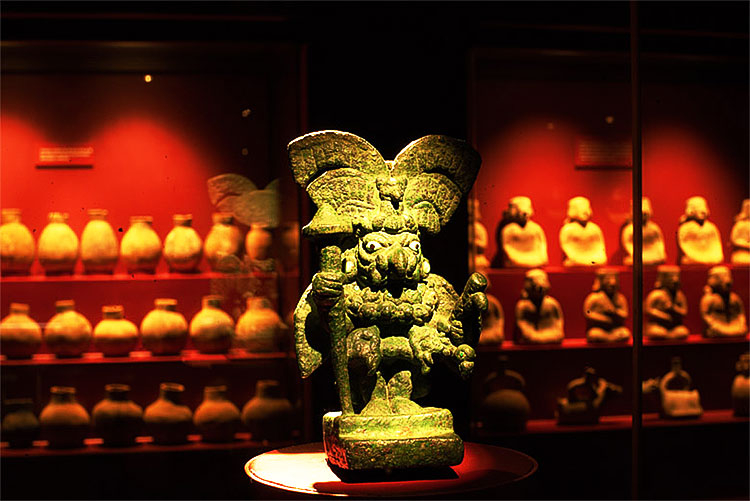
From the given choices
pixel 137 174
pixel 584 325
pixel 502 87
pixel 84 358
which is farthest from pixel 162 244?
pixel 584 325

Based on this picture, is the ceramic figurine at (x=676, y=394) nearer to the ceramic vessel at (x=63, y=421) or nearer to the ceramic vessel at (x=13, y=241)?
the ceramic vessel at (x=63, y=421)

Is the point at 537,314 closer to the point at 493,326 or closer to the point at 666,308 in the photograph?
the point at 493,326

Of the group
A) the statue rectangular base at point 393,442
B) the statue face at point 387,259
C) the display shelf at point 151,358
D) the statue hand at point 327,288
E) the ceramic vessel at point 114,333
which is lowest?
the statue rectangular base at point 393,442

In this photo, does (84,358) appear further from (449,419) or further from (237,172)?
(449,419)

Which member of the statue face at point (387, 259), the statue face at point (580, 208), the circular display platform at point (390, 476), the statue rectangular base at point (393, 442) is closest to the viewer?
the circular display platform at point (390, 476)

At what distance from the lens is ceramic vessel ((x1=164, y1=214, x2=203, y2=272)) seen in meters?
3.71

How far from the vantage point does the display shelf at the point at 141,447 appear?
359cm

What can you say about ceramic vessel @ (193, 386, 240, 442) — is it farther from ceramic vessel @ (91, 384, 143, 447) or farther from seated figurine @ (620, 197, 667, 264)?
seated figurine @ (620, 197, 667, 264)

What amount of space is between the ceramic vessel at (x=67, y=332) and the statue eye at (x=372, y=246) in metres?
1.61

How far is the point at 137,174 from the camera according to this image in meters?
3.66

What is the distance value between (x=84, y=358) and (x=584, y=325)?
79.7 inches

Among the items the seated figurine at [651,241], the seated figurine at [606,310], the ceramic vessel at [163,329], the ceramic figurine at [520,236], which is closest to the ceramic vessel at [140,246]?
the ceramic vessel at [163,329]

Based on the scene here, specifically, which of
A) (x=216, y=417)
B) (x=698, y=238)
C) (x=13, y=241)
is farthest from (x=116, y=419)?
(x=698, y=238)

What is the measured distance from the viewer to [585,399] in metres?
3.91
